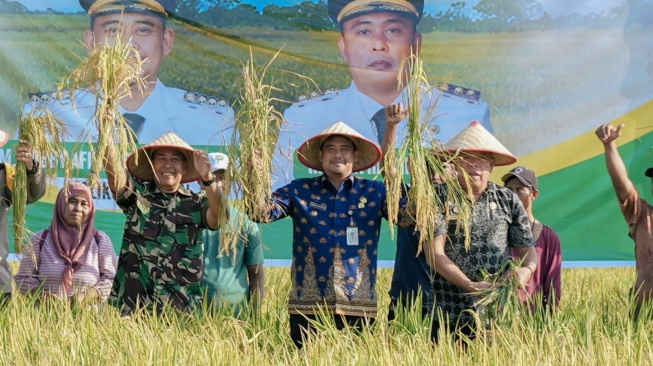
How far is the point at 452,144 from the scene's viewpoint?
165 inches

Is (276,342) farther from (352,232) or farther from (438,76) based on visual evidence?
(438,76)

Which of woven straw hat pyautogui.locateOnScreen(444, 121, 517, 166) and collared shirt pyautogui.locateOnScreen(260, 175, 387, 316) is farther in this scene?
woven straw hat pyautogui.locateOnScreen(444, 121, 517, 166)

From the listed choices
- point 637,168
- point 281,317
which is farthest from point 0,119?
point 637,168

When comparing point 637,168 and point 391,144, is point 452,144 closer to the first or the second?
point 391,144

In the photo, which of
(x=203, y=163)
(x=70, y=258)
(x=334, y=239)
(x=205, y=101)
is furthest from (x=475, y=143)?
(x=205, y=101)

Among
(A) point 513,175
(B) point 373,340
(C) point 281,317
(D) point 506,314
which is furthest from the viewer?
(A) point 513,175

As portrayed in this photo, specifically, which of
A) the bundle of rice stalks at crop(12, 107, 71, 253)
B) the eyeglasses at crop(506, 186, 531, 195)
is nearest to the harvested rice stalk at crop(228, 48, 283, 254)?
the bundle of rice stalks at crop(12, 107, 71, 253)

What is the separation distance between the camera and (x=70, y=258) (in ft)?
15.3

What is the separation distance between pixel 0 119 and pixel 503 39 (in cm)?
318

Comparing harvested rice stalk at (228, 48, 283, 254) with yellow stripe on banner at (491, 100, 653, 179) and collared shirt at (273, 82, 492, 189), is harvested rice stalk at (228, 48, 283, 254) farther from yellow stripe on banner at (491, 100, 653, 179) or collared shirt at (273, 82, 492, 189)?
yellow stripe on banner at (491, 100, 653, 179)

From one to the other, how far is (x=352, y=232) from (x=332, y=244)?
0.32 feet

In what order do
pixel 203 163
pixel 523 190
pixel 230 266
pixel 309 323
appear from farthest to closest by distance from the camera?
pixel 523 190 → pixel 230 266 → pixel 309 323 → pixel 203 163

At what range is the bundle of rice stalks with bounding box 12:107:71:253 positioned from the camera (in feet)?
13.2

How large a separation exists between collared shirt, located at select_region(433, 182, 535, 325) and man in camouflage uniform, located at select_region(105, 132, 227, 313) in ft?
3.22
